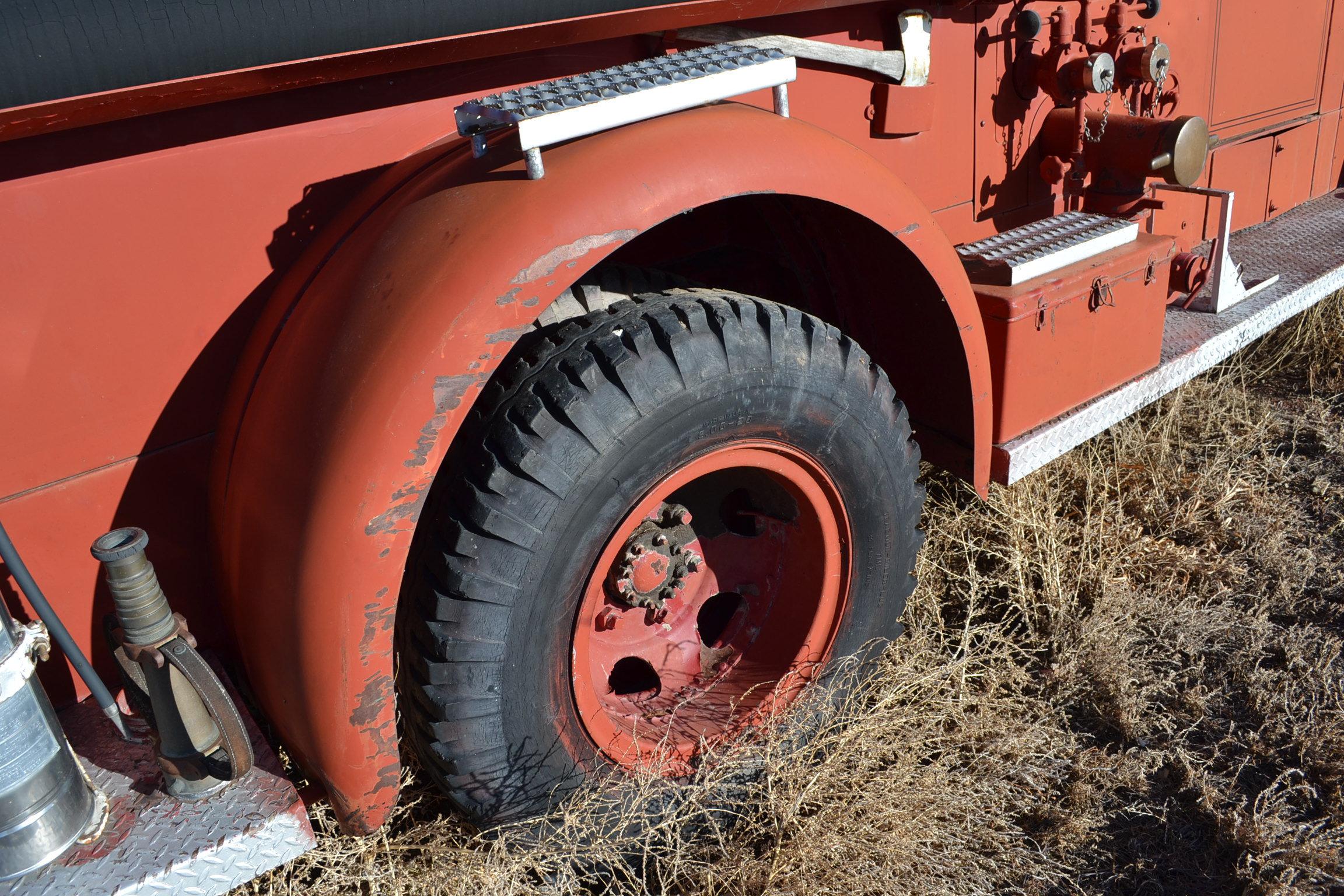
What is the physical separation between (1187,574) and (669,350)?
1854 mm

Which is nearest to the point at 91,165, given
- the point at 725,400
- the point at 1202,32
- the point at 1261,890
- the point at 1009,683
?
the point at 725,400

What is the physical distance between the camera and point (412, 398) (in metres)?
1.44

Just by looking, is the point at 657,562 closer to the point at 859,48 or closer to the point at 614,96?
the point at 614,96

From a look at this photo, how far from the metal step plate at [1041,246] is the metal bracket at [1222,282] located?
14.1 inches

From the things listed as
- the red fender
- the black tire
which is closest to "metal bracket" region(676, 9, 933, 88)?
the red fender

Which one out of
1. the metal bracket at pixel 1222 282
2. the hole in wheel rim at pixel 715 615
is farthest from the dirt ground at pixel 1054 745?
the metal bracket at pixel 1222 282

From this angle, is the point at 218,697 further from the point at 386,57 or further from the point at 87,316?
the point at 386,57

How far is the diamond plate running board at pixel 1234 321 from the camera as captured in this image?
242 cm

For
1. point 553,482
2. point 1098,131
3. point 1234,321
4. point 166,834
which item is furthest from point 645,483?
point 1234,321

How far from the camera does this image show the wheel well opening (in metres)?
2.12

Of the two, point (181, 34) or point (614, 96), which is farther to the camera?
point (614, 96)

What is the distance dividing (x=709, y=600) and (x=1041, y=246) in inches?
43.8

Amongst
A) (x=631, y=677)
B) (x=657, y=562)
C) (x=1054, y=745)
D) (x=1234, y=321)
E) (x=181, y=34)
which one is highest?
(x=181, y=34)

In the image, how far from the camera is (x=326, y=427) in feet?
4.84
